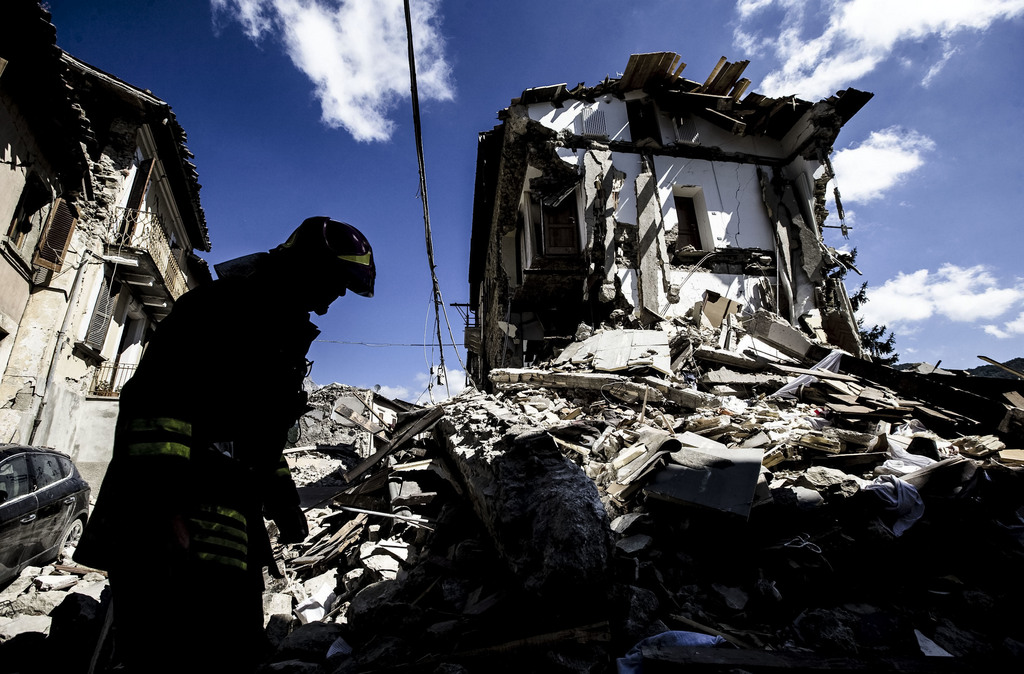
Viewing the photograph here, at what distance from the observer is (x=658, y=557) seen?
2.80 meters

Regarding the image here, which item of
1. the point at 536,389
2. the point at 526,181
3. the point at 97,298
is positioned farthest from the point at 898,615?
the point at 97,298

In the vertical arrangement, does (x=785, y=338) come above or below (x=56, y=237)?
below

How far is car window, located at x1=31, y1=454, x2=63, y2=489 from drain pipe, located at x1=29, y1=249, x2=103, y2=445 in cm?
504

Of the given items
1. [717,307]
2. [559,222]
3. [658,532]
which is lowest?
[658,532]

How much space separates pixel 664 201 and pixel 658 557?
12.7m

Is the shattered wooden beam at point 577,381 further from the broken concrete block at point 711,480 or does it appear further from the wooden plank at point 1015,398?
the wooden plank at point 1015,398

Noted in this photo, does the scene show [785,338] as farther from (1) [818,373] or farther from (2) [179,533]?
(2) [179,533]

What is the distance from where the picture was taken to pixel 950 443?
206 inches

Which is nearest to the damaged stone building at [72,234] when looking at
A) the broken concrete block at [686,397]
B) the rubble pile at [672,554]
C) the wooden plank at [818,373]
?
the rubble pile at [672,554]

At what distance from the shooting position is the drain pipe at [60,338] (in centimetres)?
882

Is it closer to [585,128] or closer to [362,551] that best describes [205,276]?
[585,128]

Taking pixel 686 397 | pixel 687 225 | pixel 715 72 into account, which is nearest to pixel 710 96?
pixel 715 72

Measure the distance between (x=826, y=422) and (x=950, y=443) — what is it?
4.21 ft

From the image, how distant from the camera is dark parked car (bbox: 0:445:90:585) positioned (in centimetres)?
428
